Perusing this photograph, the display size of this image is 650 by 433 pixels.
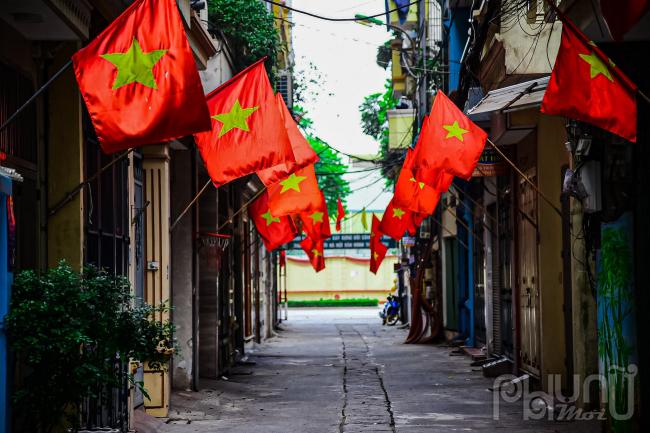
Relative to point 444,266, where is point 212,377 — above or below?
below

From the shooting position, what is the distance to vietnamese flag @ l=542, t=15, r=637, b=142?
8.43m

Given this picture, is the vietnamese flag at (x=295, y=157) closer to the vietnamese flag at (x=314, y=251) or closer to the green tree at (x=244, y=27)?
the green tree at (x=244, y=27)

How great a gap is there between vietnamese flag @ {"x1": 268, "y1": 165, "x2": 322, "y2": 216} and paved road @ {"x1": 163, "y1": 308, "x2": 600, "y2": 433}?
8.97 feet

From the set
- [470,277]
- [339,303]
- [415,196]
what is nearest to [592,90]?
[415,196]

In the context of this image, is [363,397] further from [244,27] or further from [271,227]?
[244,27]

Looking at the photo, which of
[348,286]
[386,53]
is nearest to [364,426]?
[386,53]

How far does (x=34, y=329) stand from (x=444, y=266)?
796 inches

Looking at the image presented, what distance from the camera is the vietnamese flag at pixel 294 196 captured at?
54.4ft

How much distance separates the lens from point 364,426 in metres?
11.6

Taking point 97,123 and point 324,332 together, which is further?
point 324,332

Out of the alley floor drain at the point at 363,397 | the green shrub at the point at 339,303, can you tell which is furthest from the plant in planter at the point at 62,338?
the green shrub at the point at 339,303

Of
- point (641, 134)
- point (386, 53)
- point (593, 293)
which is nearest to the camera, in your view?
point (641, 134)

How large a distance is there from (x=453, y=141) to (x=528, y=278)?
3.34m

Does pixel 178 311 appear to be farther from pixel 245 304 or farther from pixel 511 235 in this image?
pixel 245 304
